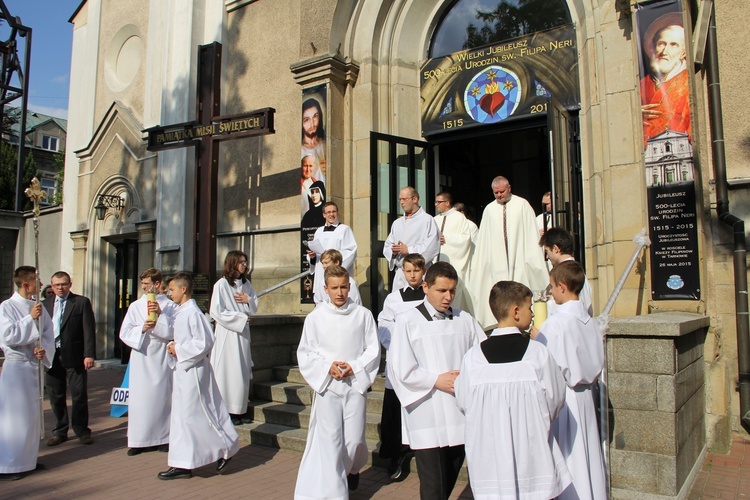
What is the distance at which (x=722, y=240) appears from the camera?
729 centimetres

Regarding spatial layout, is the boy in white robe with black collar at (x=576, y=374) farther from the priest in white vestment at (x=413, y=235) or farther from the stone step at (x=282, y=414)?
the priest in white vestment at (x=413, y=235)

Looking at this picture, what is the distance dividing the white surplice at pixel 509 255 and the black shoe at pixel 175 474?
3754mm

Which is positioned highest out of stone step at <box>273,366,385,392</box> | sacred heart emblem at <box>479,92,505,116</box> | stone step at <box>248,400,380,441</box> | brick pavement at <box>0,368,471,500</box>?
sacred heart emblem at <box>479,92,505,116</box>

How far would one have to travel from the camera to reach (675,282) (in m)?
6.76

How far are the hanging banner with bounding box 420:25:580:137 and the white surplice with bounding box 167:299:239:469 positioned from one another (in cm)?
577

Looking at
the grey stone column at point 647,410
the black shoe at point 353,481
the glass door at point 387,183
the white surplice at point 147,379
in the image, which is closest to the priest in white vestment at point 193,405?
the white surplice at point 147,379

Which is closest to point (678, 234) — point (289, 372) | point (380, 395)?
point (380, 395)

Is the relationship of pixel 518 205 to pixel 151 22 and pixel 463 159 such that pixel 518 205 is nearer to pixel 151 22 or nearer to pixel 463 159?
pixel 463 159

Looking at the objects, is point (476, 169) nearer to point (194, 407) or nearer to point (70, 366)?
point (70, 366)

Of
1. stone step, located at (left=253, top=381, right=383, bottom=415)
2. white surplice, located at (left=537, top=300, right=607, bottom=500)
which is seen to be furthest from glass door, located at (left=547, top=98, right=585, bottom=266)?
white surplice, located at (left=537, top=300, right=607, bottom=500)

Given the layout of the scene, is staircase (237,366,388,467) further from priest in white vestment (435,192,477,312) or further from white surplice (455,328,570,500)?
white surplice (455,328,570,500)

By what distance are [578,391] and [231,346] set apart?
15.2ft

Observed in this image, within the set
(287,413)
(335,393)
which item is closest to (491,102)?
(287,413)

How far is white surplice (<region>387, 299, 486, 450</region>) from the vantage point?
3.98m
